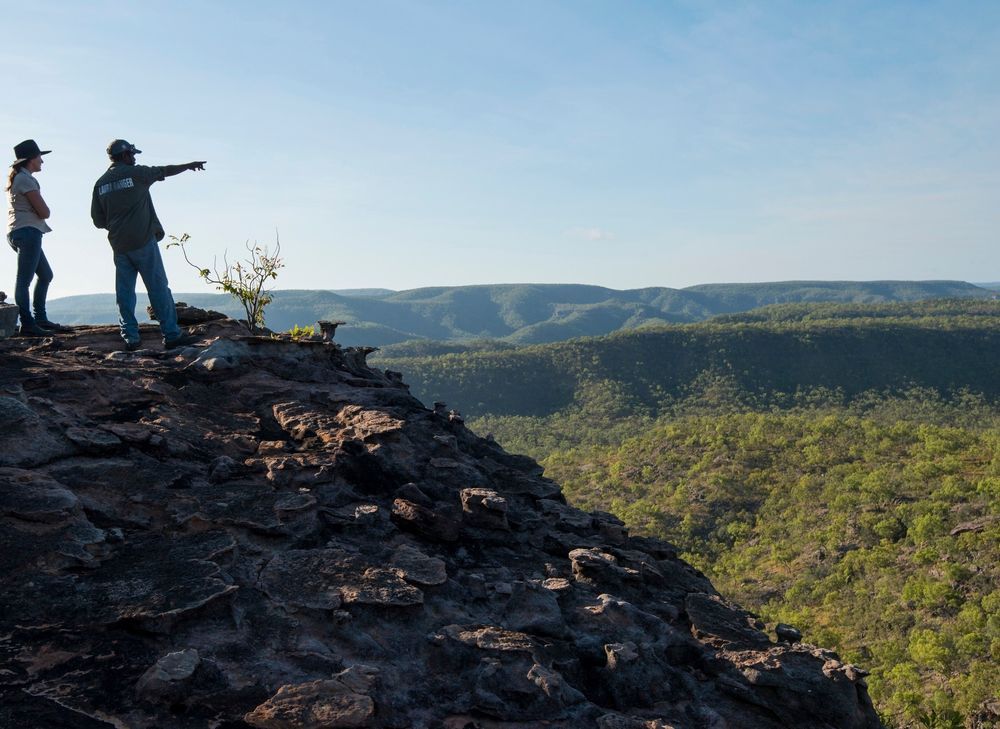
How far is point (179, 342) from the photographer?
1030cm

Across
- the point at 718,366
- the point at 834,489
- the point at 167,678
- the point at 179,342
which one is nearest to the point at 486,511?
the point at 167,678

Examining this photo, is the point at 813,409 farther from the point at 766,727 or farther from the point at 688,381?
the point at 766,727

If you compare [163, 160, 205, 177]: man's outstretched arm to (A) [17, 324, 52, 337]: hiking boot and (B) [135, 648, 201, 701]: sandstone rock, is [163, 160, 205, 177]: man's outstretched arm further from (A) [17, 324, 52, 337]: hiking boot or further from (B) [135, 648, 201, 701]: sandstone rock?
(B) [135, 648, 201, 701]: sandstone rock

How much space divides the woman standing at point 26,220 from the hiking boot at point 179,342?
6.78ft

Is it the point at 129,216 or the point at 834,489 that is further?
the point at 834,489

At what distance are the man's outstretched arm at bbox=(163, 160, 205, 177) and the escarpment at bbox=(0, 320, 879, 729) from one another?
2453 mm

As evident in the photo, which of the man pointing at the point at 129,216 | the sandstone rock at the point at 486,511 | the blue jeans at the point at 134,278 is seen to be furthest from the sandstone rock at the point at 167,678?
the man pointing at the point at 129,216

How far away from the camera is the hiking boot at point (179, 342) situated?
10180 millimetres

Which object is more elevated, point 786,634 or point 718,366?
point 786,634

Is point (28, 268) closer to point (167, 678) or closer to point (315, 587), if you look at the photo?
point (315, 587)

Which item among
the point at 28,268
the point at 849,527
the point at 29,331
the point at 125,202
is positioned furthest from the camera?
the point at 849,527

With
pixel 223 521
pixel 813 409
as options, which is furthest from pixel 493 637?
pixel 813 409

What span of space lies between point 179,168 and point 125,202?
78cm

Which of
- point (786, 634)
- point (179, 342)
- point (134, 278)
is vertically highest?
point (134, 278)
